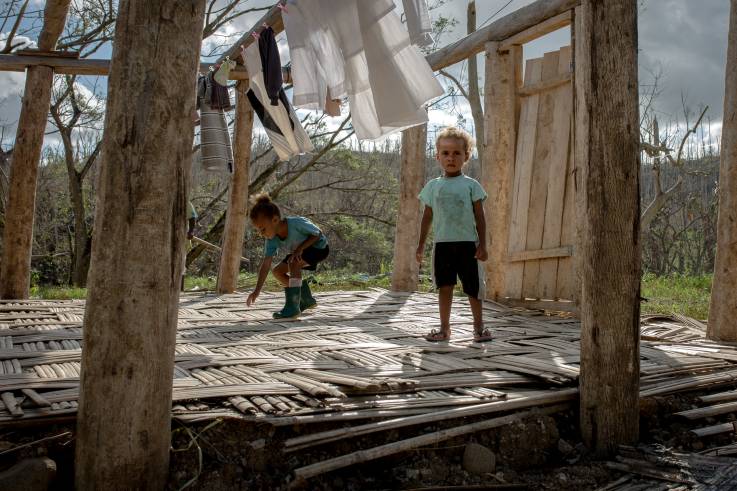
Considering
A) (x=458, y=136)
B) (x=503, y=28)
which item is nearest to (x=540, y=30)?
(x=503, y=28)

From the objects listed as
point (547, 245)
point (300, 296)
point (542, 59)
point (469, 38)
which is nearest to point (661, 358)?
point (547, 245)

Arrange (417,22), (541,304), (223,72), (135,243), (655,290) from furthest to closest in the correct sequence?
(655,290) → (223,72) → (541,304) → (417,22) → (135,243)

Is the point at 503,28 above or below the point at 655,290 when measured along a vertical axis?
above

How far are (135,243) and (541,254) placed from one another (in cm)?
387

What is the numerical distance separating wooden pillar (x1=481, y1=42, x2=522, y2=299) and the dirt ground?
297 cm

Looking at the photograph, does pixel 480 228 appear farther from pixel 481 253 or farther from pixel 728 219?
pixel 728 219

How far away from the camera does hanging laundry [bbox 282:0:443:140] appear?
12.2ft

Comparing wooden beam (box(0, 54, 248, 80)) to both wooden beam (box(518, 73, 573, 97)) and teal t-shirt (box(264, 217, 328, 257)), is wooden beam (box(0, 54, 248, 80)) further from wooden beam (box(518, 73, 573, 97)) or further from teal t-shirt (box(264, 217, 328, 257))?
wooden beam (box(518, 73, 573, 97))

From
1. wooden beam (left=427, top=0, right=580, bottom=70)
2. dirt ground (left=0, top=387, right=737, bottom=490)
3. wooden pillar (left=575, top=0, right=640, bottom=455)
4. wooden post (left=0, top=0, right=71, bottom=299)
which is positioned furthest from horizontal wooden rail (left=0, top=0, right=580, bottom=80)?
dirt ground (left=0, top=387, right=737, bottom=490)

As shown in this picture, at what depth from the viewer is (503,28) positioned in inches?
206

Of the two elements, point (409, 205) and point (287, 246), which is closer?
point (287, 246)

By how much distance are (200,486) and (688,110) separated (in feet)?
33.2

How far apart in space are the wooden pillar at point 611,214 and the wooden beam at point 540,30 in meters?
2.53

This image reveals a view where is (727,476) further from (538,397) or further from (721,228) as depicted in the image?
(721,228)
